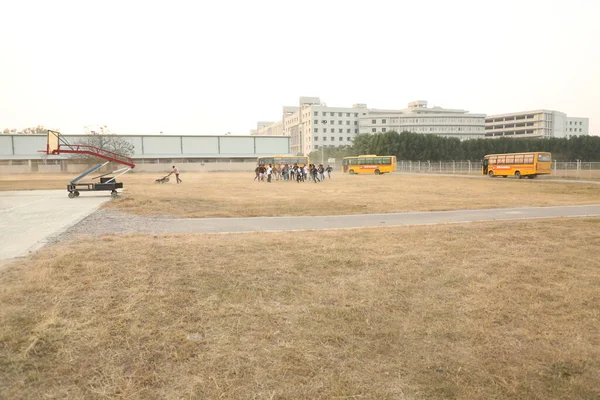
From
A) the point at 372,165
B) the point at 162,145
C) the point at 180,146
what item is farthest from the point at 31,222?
the point at 162,145

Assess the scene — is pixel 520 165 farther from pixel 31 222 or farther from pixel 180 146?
pixel 180 146

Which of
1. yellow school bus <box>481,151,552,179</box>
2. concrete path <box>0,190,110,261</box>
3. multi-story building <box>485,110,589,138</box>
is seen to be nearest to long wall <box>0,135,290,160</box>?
yellow school bus <box>481,151,552,179</box>

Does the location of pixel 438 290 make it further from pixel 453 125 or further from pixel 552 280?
pixel 453 125

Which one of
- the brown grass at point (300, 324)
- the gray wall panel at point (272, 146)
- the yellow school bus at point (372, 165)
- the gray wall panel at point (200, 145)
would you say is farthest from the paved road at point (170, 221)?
the gray wall panel at point (272, 146)

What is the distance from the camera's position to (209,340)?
3703 mm

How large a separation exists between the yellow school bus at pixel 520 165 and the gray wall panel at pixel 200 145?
47808 millimetres

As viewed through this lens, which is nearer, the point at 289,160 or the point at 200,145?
the point at 289,160

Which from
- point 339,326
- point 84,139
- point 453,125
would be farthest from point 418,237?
point 453,125

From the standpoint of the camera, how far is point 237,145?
7419cm

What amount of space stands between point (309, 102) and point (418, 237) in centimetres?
12306

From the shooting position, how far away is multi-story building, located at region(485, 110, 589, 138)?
10344cm

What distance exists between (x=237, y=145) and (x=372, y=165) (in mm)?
31442

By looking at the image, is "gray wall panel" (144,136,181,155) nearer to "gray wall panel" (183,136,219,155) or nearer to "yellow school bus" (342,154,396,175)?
"gray wall panel" (183,136,219,155)

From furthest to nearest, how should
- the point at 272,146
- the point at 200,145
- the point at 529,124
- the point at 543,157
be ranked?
1. the point at 529,124
2. the point at 272,146
3. the point at 200,145
4. the point at 543,157
